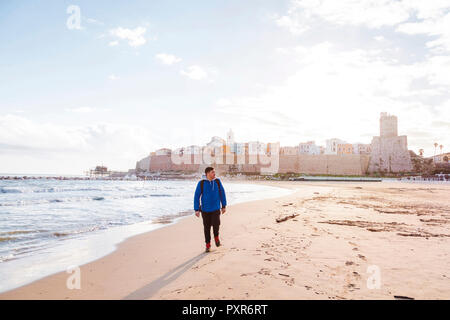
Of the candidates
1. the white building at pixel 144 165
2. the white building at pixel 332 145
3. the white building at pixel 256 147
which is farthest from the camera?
the white building at pixel 144 165

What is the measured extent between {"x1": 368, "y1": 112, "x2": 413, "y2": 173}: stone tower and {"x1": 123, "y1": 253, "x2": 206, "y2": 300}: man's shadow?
8467 cm

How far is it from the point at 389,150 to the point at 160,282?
8838 cm

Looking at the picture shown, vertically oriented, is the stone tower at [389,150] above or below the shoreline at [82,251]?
above

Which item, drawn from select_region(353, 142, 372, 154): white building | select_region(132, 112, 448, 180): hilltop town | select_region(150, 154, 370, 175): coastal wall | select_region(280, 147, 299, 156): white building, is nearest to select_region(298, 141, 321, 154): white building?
select_region(132, 112, 448, 180): hilltop town

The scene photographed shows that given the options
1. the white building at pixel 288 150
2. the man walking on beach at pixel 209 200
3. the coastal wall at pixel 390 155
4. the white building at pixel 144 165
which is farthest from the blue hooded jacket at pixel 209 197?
the white building at pixel 144 165

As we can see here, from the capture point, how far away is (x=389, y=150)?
75.5m

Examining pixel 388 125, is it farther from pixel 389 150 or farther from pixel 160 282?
pixel 160 282

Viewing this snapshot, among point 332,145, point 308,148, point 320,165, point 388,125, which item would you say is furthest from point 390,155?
point 308,148

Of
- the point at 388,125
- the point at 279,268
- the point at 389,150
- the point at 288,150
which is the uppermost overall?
the point at 388,125

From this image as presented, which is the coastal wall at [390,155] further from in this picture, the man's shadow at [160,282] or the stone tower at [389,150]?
the man's shadow at [160,282]

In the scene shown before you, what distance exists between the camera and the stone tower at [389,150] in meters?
72.9

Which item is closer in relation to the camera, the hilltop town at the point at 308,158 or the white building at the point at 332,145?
the hilltop town at the point at 308,158

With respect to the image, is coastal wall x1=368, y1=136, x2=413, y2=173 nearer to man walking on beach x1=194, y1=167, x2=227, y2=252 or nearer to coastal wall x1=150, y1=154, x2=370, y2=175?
coastal wall x1=150, y1=154, x2=370, y2=175
